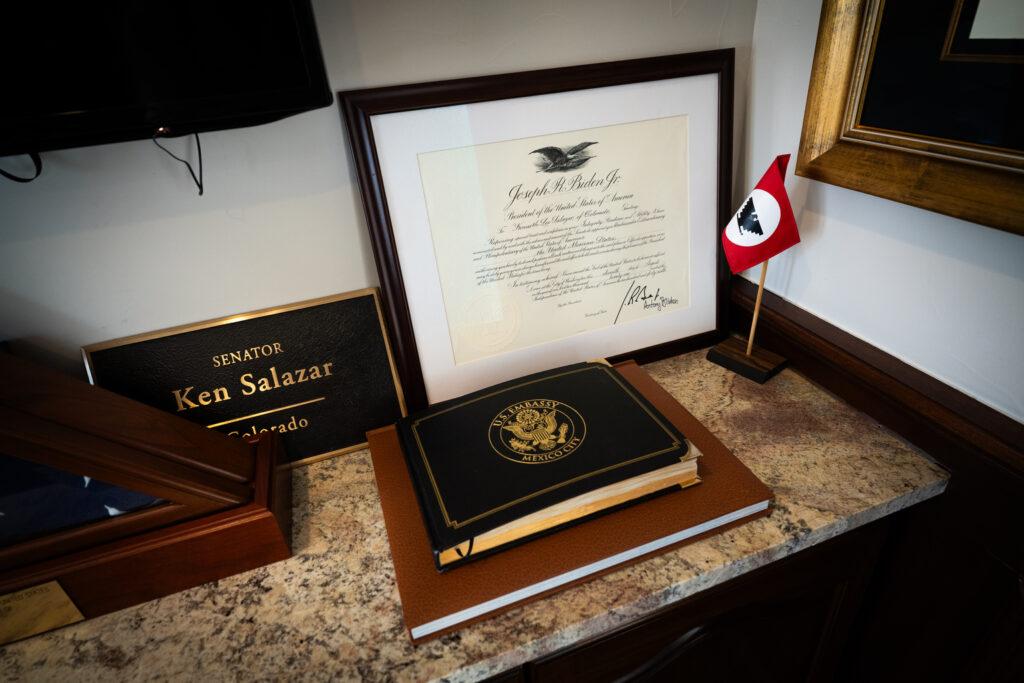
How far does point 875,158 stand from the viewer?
0.75 m

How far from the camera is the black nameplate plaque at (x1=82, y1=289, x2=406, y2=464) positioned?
812 millimetres

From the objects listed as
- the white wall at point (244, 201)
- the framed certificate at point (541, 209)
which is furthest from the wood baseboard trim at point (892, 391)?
the white wall at point (244, 201)

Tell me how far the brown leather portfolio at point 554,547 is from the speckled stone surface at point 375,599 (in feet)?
0.06

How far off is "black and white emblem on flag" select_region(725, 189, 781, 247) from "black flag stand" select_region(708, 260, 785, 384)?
92 mm

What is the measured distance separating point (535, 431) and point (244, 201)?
0.51 meters

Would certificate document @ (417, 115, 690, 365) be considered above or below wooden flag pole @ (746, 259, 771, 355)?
above

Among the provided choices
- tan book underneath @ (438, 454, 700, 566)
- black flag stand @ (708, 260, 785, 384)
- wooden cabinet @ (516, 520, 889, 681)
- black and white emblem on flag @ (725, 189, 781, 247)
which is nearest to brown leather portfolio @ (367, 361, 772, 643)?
tan book underneath @ (438, 454, 700, 566)

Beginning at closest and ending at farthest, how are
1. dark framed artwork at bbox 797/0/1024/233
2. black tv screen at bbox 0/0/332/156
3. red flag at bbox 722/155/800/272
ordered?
black tv screen at bbox 0/0/332/156, dark framed artwork at bbox 797/0/1024/233, red flag at bbox 722/155/800/272

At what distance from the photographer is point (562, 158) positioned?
2.87 feet

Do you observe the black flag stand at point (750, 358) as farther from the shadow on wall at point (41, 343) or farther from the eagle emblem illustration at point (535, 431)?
the shadow on wall at point (41, 343)

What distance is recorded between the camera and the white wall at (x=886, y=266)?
71cm
